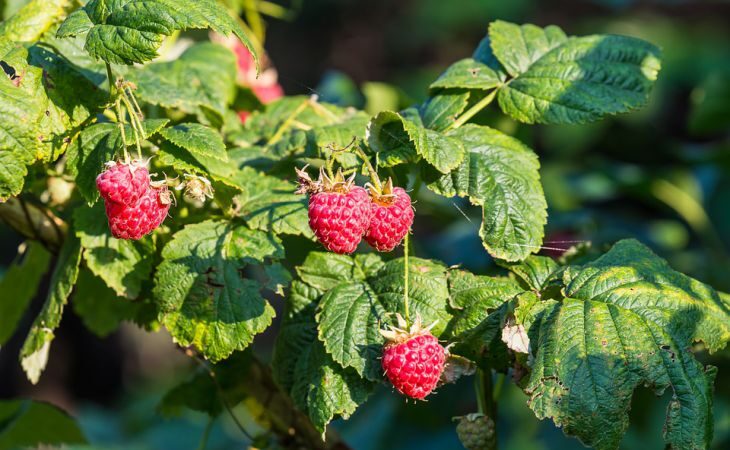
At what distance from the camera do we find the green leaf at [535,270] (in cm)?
125

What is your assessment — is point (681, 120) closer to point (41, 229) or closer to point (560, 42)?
point (560, 42)

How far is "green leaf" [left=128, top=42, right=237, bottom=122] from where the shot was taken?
1.36m

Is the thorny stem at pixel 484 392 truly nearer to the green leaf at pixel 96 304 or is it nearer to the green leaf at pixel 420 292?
the green leaf at pixel 420 292

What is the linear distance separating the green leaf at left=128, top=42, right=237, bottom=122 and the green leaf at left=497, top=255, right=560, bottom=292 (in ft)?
1.69

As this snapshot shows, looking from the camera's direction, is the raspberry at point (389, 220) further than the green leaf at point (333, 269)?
No

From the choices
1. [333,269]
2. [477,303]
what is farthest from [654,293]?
[333,269]

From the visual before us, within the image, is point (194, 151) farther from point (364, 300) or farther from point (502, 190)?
point (502, 190)

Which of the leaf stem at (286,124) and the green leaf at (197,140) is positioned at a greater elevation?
the green leaf at (197,140)

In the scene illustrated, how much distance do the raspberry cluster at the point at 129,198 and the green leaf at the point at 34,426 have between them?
2.50 feet

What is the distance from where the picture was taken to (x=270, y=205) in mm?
1269

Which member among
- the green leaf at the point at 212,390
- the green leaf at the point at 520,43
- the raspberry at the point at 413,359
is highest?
the green leaf at the point at 520,43

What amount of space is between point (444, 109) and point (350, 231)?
13.6 inches

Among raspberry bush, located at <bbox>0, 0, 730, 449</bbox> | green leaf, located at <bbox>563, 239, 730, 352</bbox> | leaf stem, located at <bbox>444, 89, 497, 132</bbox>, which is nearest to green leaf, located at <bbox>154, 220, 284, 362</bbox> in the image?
raspberry bush, located at <bbox>0, 0, 730, 449</bbox>

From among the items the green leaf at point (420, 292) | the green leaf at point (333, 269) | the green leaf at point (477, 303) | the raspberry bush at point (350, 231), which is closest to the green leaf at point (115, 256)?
the raspberry bush at point (350, 231)
